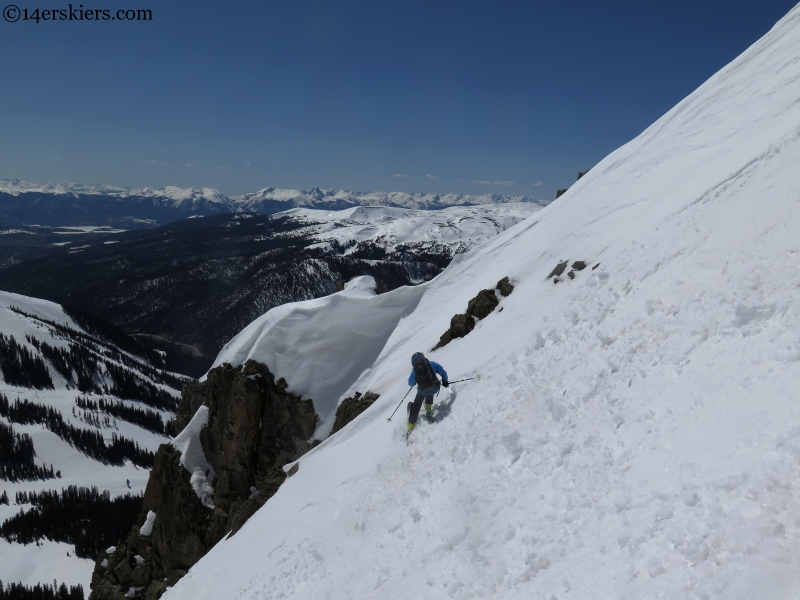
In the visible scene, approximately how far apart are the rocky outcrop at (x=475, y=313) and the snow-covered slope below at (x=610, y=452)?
260 centimetres

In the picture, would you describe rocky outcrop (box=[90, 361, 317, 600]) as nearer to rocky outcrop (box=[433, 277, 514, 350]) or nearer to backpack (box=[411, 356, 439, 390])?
rocky outcrop (box=[433, 277, 514, 350])

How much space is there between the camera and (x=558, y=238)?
23422 millimetres

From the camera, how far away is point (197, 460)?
29.6 m

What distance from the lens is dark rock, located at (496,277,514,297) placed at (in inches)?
840

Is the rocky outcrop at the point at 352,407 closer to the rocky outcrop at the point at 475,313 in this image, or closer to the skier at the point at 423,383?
the rocky outcrop at the point at 475,313

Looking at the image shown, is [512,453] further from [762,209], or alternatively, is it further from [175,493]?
[175,493]

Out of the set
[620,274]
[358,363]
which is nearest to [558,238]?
[620,274]

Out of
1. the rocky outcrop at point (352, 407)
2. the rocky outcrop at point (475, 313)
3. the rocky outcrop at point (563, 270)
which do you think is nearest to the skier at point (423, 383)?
the rocky outcrop at point (563, 270)

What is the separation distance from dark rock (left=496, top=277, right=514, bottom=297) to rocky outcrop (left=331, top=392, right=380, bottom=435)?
856cm

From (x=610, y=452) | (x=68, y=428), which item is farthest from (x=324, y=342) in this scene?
(x=68, y=428)

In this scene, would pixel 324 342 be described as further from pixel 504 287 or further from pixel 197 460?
pixel 504 287

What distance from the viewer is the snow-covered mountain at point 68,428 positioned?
9025 centimetres

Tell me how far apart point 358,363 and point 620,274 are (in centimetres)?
1932

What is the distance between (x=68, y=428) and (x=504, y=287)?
16285 centimetres
